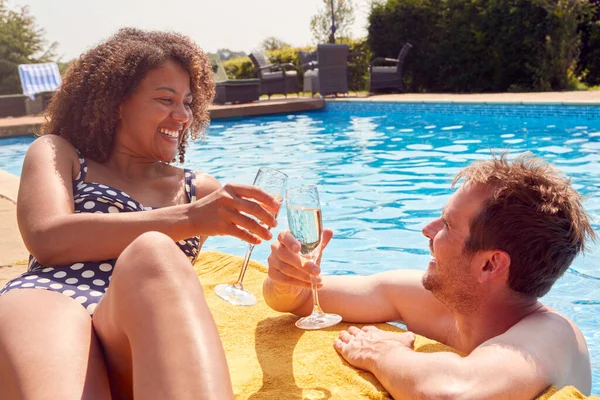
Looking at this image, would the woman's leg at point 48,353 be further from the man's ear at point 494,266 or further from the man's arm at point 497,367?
the man's ear at point 494,266

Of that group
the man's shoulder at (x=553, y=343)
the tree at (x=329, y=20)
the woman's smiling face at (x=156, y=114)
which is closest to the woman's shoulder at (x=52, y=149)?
the woman's smiling face at (x=156, y=114)

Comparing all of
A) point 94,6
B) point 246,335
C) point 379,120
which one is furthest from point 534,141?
point 94,6

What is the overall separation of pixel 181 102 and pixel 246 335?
3.56 ft

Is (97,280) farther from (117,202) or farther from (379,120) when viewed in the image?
(379,120)

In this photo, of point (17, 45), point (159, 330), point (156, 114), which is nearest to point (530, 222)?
point (159, 330)

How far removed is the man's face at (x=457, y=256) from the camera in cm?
225

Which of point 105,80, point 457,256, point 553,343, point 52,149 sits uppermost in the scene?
point 105,80

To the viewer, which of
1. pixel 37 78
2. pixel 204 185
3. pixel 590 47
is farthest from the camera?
pixel 37 78

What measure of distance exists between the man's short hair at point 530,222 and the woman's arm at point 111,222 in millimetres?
730

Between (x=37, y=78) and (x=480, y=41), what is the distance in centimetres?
1242

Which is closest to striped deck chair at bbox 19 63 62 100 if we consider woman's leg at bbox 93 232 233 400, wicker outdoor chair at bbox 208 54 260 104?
wicker outdoor chair at bbox 208 54 260 104

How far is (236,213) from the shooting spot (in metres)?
2.16

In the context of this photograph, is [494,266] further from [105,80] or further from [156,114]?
[105,80]

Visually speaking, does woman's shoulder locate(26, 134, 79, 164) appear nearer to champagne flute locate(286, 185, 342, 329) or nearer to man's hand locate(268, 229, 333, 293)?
man's hand locate(268, 229, 333, 293)
